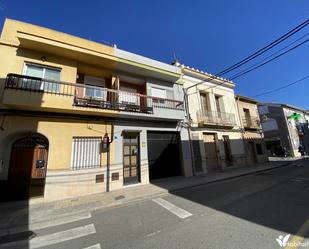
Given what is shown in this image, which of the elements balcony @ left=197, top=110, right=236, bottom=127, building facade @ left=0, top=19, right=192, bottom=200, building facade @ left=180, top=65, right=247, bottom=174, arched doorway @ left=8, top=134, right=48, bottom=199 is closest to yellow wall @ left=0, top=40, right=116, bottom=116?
building facade @ left=0, top=19, right=192, bottom=200

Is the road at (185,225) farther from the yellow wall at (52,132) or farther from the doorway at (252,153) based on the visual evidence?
the doorway at (252,153)

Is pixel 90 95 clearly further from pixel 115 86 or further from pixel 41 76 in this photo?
A: pixel 41 76

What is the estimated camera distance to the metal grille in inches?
306

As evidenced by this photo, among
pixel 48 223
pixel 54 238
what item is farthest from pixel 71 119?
pixel 54 238

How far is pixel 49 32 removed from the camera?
7.76 meters

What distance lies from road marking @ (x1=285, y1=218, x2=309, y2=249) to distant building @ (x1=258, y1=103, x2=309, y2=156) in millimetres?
22867

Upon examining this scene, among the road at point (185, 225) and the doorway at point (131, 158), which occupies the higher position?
the doorway at point (131, 158)

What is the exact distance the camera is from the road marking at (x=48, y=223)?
13.8 feet

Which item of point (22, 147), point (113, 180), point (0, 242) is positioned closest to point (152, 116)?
point (113, 180)

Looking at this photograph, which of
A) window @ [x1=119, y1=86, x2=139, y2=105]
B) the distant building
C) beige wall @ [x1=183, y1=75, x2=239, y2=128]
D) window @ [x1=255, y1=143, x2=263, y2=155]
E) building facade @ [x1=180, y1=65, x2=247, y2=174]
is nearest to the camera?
window @ [x1=119, y1=86, x2=139, y2=105]

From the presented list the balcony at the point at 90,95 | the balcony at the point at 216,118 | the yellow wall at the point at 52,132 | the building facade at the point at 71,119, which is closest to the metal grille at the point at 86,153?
the building facade at the point at 71,119

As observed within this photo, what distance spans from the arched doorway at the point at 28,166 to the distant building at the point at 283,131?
2574 cm

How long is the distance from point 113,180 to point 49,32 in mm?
8043

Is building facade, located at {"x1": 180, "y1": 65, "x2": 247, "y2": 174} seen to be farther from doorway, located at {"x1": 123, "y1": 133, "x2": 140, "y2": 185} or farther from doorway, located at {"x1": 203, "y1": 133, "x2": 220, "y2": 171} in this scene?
doorway, located at {"x1": 123, "y1": 133, "x2": 140, "y2": 185}
